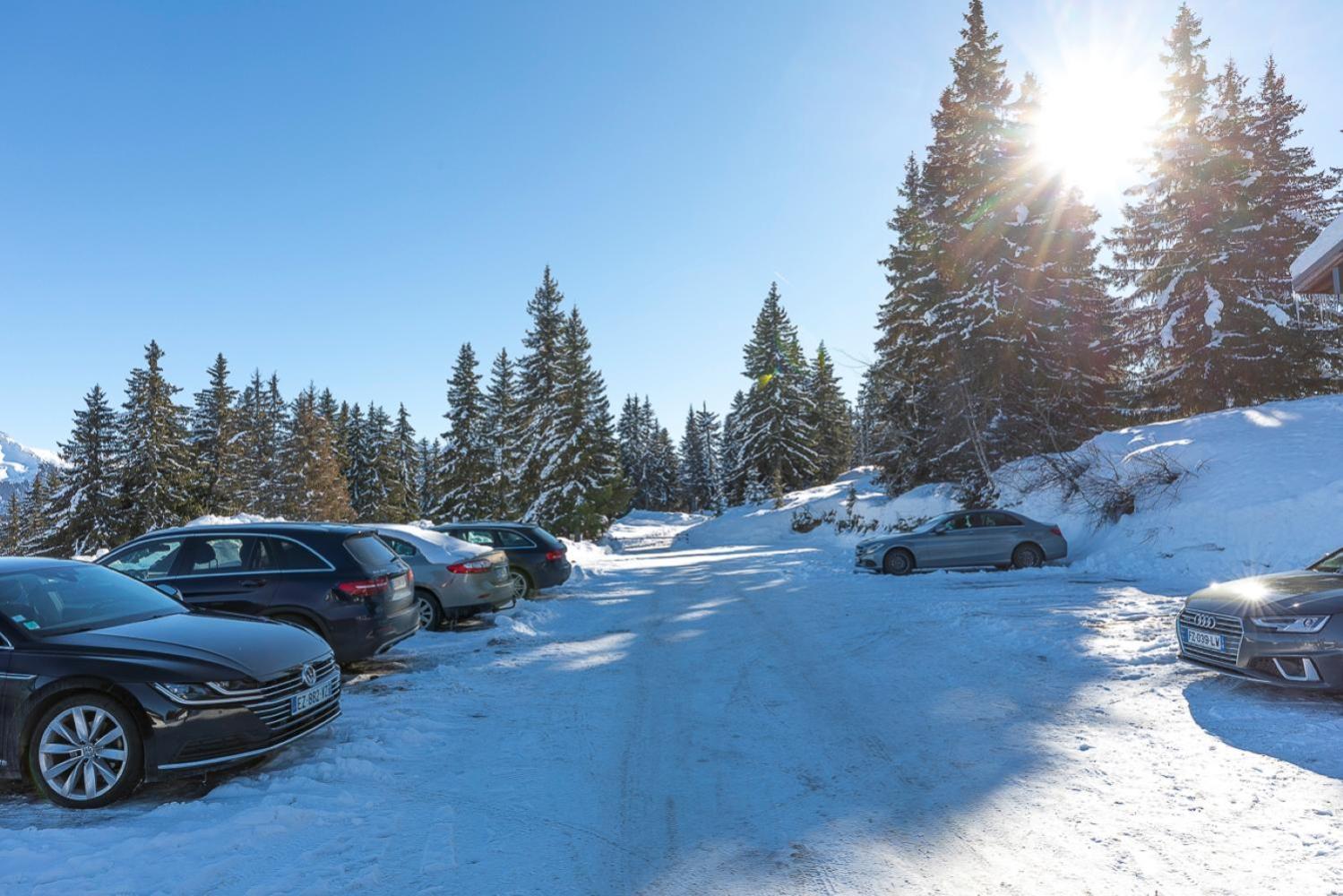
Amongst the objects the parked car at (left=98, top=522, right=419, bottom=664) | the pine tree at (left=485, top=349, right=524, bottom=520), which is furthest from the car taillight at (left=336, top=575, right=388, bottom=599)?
the pine tree at (left=485, top=349, right=524, bottom=520)

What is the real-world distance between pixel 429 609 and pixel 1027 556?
42.1 feet

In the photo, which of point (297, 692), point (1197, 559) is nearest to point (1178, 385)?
point (1197, 559)

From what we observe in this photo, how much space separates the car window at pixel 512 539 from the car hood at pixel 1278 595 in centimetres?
1108

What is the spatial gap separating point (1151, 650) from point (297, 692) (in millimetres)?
8272

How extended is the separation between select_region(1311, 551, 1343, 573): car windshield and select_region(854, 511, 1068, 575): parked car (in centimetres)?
916

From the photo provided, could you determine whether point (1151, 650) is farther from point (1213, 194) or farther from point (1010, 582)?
point (1213, 194)

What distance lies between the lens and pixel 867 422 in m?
72.6

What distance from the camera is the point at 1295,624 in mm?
5703

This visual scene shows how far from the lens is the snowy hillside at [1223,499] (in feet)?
41.1

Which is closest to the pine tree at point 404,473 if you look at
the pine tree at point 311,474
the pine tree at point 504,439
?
the pine tree at point 311,474

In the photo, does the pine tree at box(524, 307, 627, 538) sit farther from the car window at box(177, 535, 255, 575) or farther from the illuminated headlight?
the illuminated headlight

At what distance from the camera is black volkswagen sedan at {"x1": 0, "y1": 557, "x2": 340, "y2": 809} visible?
455 centimetres

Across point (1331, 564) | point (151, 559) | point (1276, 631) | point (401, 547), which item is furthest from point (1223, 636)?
point (151, 559)

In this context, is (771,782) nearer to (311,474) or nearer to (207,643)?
(207,643)
